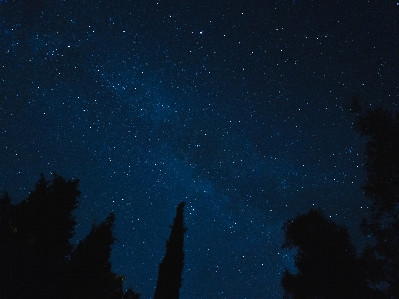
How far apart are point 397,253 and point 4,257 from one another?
24884 millimetres

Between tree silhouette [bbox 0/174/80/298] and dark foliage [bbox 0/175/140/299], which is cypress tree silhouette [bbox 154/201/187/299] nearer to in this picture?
dark foliage [bbox 0/175/140/299]

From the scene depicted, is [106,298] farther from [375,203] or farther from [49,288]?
[375,203]

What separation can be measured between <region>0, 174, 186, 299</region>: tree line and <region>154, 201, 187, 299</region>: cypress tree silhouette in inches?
125

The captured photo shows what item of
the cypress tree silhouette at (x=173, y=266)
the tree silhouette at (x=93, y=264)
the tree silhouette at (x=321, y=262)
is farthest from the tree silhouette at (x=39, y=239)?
the tree silhouette at (x=321, y=262)

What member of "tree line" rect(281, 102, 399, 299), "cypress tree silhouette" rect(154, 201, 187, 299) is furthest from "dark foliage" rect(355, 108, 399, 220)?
"cypress tree silhouette" rect(154, 201, 187, 299)

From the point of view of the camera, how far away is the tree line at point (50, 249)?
10031 millimetres

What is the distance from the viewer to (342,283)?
1429cm

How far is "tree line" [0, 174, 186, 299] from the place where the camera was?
395 inches

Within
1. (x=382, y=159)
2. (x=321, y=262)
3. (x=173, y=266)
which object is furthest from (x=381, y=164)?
(x=173, y=266)

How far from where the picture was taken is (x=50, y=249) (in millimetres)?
12219

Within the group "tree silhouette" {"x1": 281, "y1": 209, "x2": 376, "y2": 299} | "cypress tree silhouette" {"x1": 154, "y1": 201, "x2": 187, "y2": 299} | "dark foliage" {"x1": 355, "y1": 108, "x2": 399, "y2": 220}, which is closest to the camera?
"dark foliage" {"x1": 355, "y1": 108, "x2": 399, "y2": 220}

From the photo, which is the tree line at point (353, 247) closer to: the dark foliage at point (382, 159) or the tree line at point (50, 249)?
the dark foliage at point (382, 159)

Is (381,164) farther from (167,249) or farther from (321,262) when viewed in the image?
(167,249)

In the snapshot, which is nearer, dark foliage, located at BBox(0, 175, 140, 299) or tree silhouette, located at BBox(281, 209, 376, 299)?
dark foliage, located at BBox(0, 175, 140, 299)
